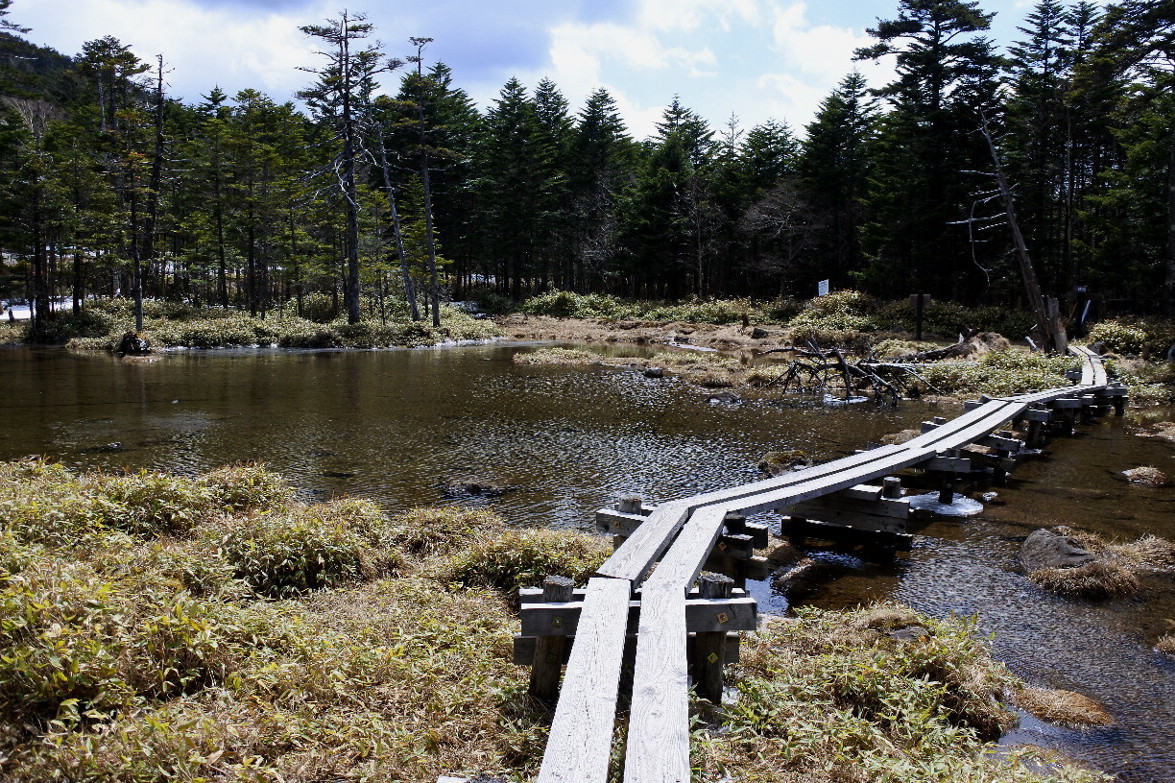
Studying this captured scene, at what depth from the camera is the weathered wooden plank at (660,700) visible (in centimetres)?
327

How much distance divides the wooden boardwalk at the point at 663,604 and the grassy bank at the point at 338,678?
Answer: 54cm

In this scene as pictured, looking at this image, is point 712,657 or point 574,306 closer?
point 712,657

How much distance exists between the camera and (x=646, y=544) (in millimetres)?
6336

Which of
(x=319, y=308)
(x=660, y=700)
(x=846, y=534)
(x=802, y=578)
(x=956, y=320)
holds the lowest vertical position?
(x=802, y=578)

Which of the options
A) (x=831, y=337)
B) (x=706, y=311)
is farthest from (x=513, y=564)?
(x=706, y=311)

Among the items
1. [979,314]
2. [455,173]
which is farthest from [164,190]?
[979,314]

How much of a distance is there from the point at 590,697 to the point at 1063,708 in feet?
12.9

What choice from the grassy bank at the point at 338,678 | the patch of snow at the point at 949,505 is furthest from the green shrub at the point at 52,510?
the patch of snow at the point at 949,505

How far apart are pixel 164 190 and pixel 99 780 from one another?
153ft

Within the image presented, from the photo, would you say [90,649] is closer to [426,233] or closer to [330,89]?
[330,89]

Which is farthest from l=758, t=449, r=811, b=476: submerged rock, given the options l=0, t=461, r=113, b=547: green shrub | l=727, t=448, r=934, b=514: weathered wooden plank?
l=0, t=461, r=113, b=547: green shrub

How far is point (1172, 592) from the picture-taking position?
7.77 m

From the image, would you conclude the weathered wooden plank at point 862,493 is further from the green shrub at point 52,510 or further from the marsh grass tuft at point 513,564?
the green shrub at point 52,510

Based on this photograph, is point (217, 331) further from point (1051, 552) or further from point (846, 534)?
point (1051, 552)
